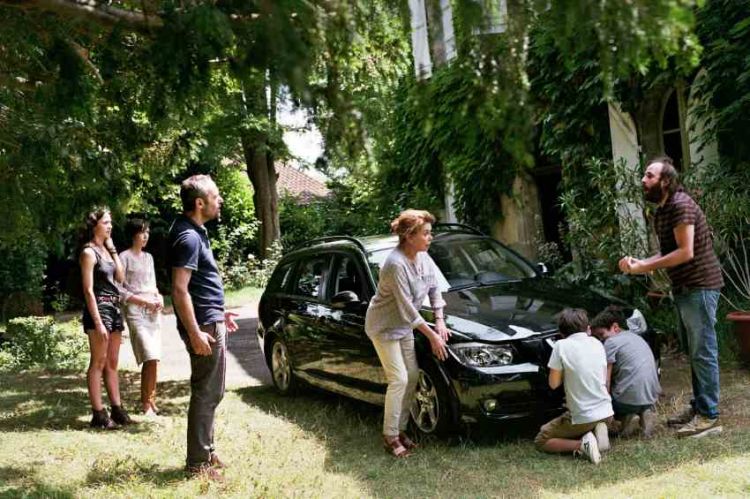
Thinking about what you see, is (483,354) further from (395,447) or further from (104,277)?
(104,277)

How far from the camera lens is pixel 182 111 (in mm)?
4527

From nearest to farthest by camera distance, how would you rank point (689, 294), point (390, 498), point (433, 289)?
point (390, 498) < point (689, 294) < point (433, 289)

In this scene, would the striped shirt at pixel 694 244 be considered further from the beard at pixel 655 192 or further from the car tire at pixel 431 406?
the car tire at pixel 431 406

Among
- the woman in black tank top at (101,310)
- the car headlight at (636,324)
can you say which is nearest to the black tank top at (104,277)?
the woman in black tank top at (101,310)

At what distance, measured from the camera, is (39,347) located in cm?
1248

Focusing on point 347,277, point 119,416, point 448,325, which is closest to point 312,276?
point 347,277

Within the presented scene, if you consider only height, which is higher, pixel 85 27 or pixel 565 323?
pixel 85 27

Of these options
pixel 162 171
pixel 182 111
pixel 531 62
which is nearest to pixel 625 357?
pixel 182 111

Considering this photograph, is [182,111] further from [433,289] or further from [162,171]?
[162,171]

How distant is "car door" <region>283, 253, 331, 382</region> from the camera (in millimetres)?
7633

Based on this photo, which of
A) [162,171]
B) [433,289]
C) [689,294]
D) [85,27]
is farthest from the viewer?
[162,171]

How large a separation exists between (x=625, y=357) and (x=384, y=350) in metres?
1.82

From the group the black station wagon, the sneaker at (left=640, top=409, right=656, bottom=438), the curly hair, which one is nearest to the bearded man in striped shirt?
the sneaker at (left=640, top=409, right=656, bottom=438)

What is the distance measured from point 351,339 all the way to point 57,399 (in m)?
3.89
